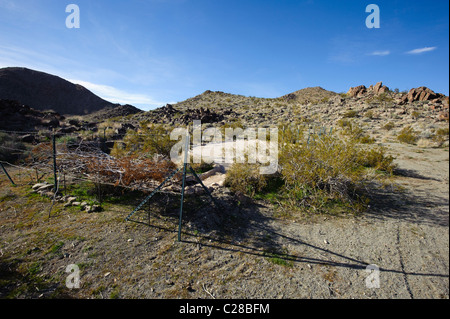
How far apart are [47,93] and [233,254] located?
59.3m

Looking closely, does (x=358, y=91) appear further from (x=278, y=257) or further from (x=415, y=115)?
(x=278, y=257)

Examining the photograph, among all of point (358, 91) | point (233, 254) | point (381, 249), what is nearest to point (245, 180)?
point (233, 254)

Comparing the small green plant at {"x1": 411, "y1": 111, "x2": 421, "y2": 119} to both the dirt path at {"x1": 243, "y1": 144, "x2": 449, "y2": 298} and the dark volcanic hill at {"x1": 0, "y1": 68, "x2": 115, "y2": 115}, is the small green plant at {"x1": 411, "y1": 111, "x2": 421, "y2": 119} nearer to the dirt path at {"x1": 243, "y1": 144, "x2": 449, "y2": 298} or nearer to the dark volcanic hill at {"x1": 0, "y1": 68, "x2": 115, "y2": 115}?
the dirt path at {"x1": 243, "y1": 144, "x2": 449, "y2": 298}

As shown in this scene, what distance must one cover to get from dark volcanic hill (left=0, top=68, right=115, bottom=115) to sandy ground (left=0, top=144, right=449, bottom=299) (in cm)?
5062

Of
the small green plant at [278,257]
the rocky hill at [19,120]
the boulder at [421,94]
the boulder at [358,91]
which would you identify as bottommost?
the small green plant at [278,257]

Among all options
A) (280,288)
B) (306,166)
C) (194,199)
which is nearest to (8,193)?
(194,199)

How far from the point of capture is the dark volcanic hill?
40.4 m

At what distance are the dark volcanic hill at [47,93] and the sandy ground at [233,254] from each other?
50.6m

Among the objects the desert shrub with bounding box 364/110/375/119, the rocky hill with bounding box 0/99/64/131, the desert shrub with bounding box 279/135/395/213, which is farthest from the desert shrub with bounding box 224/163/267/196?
the rocky hill with bounding box 0/99/64/131

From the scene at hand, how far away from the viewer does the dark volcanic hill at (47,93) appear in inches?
1590

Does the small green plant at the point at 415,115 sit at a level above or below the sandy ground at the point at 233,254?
above

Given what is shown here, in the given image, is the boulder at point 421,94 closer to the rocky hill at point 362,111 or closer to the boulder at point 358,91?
the rocky hill at point 362,111

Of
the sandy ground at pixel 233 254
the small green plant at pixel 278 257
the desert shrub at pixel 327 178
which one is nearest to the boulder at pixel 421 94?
the desert shrub at pixel 327 178
